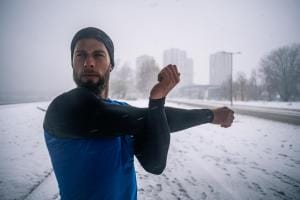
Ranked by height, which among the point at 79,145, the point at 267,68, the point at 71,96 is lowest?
the point at 79,145

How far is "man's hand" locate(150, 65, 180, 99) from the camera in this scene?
0.88m

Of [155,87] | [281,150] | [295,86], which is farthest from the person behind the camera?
[295,86]

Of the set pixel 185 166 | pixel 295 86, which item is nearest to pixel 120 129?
pixel 185 166

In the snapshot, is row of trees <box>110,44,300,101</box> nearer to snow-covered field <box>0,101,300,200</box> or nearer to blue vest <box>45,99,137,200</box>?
snow-covered field <box>0,101,300,200</box>

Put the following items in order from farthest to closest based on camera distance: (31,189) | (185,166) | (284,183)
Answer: (185,166) < (284,183) < (31,189)

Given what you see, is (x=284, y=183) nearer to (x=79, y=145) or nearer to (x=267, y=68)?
(x=79, y=145)

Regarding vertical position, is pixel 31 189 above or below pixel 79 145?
below

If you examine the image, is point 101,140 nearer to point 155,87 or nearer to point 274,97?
point 155,87

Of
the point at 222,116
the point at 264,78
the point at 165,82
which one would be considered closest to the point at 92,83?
the point at 165,82

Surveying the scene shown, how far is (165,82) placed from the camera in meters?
0.90

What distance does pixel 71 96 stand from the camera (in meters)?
0.89

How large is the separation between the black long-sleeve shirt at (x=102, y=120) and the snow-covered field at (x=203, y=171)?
9.19 feet

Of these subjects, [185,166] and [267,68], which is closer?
[185,166]

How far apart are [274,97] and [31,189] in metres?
50.0
